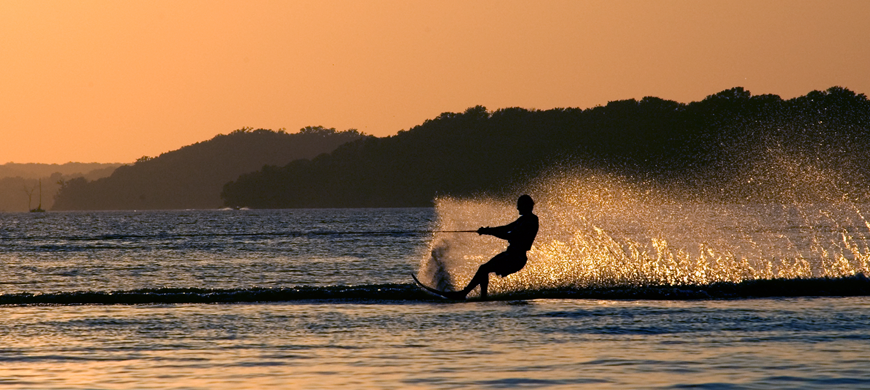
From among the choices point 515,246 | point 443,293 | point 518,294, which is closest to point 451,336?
point 515,246

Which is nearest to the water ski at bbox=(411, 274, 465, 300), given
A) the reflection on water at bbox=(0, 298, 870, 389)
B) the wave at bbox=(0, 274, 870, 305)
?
the wave at bbox=(0, 274, 870, 305)

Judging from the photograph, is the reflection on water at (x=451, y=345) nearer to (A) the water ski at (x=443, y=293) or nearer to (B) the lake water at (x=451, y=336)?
(B) the lake water at (x=451, y=336)

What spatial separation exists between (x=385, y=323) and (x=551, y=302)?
12.8 ft

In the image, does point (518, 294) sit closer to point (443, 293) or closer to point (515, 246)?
point (443, 293)

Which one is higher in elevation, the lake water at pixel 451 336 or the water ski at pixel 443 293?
the water ski at pixel 443 293

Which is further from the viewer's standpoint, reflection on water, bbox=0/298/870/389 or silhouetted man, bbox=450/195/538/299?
silhouetted man, bbox=450/195/538/299

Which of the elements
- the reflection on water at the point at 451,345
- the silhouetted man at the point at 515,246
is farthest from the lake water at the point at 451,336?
the silhouetted man at the point at 515,246

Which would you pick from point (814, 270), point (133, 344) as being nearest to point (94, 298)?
point (133, 344)

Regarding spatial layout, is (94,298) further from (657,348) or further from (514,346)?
(657,348)

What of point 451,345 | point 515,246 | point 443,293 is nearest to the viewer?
point 451,345

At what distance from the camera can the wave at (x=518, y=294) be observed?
829 inches

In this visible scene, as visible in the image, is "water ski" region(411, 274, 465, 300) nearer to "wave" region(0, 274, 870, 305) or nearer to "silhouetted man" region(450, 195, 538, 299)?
"wave" region(0, 274, 870, 305)

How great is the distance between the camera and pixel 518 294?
21.6 m

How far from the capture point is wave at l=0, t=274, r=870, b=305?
2106 centimetres
